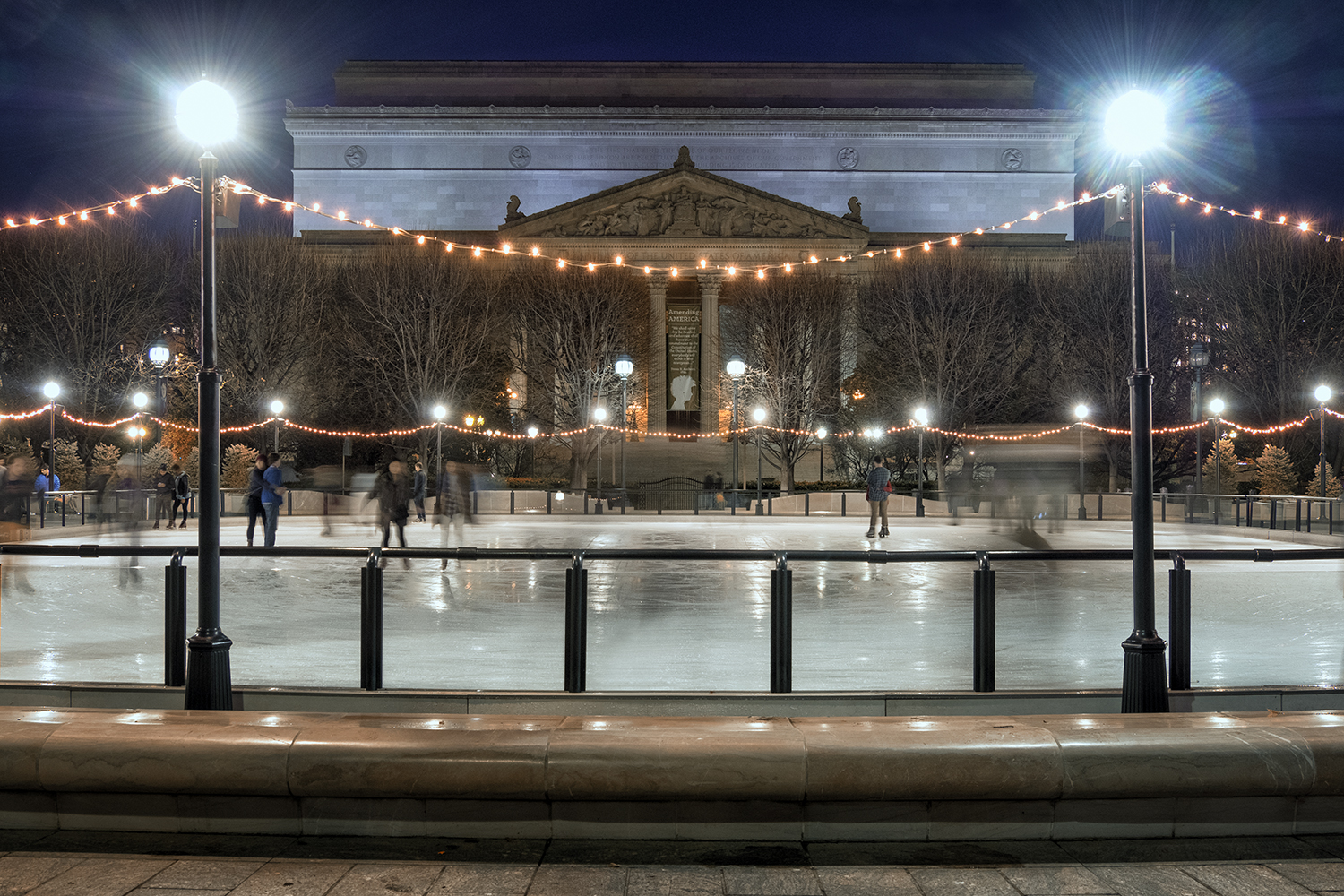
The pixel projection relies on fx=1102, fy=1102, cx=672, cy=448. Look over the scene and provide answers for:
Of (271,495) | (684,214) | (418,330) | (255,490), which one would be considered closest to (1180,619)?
(271,495)

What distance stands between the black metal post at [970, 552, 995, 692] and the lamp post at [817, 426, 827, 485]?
36.2m

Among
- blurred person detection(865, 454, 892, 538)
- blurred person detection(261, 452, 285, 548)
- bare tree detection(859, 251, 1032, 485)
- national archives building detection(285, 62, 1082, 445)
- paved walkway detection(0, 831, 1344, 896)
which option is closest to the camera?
paved walkway detection(0, 831, 1344, 896)

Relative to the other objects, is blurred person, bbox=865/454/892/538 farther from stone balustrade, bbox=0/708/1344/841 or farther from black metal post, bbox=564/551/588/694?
stone balustrade, bbox=0/708/1344/841

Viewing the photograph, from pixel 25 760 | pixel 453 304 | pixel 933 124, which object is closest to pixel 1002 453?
pixel 25 760

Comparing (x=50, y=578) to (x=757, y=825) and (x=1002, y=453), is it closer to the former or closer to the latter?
(x=757, y=825)

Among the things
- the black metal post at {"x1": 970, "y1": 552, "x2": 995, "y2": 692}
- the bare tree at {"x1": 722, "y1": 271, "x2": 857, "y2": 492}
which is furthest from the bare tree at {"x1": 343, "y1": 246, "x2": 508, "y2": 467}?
the black metal post at {"x1": 970, "y1": 552, "x2": 995, "y2": 692}

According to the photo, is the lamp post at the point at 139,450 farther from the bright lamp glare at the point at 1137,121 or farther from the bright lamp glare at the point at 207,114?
the bright lamp glare at the point at 1137,121

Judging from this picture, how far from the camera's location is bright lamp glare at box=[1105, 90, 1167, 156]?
331 inches

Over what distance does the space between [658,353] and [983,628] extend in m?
46.8

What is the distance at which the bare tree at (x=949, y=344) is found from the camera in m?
43.2

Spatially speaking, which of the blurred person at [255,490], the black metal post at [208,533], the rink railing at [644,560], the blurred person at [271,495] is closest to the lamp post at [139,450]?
the blurred person at [255,490]

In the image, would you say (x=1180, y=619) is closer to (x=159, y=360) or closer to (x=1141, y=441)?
(x=1141, y=441)

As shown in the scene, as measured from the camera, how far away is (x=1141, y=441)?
8188mm

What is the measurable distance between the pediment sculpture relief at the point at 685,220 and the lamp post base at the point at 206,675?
49140mm
